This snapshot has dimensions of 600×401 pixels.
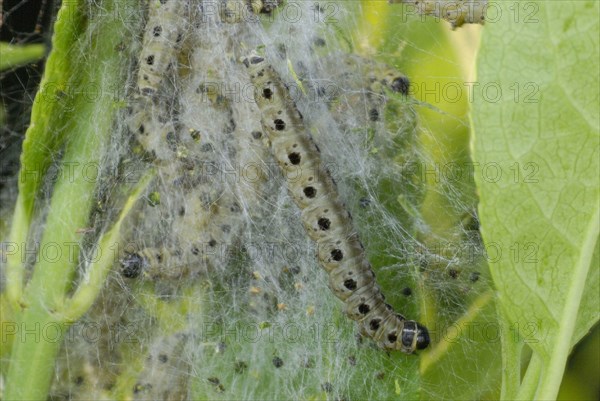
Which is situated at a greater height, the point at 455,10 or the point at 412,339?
the point at 455,10

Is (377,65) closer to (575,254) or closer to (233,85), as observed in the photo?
(233,85)

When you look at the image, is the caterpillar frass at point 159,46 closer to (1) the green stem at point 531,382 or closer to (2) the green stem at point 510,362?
(2) the green stem at point 510,362

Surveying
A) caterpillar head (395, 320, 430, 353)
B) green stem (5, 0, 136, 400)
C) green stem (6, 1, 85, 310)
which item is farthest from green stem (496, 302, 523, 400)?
green stem (6, 1, 85, 310)

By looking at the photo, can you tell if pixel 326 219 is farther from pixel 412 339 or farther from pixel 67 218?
pixel 67 218

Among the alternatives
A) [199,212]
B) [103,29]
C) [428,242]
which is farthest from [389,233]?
[103,29]

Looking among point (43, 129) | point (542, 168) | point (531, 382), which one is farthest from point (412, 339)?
point (43, 129)
